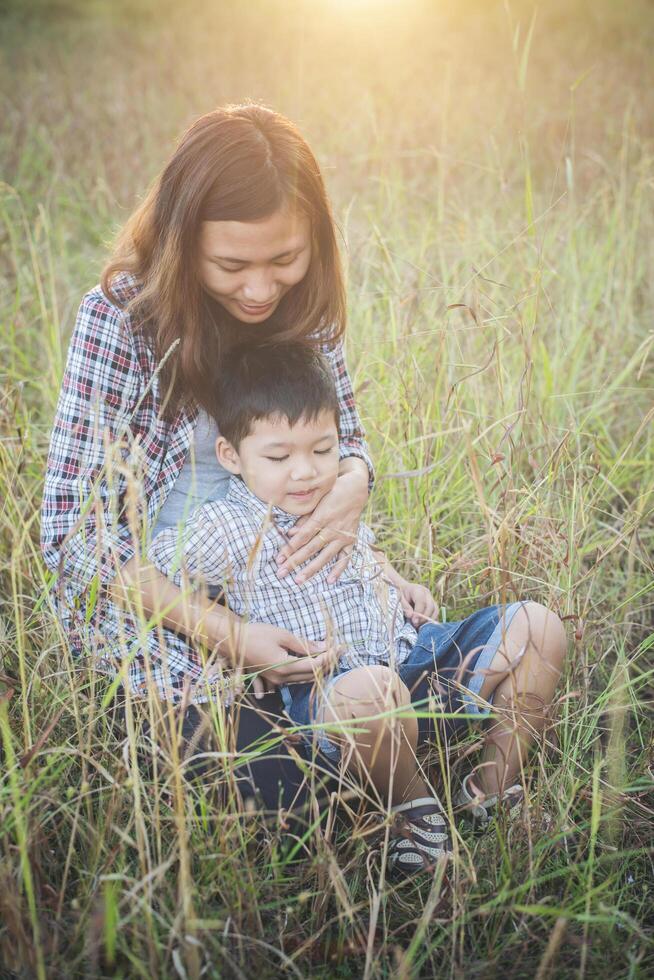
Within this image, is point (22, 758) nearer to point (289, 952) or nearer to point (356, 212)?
point (289, 952)

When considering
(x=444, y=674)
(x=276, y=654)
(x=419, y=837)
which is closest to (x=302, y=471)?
(x=276, y=654)

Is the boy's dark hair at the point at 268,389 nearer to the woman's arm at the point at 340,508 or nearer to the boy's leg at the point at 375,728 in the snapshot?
the woman's arm at the point at 340,508

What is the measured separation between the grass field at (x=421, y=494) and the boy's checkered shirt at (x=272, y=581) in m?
0.21

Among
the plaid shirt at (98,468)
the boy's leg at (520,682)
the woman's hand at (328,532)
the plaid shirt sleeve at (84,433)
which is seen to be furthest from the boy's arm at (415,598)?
the plaid shirt sleeve at (84,433)

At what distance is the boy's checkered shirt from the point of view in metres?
1.63

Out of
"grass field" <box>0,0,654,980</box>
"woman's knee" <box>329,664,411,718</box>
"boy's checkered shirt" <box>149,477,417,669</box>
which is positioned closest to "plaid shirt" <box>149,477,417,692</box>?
"boy's checkered shirt" <box>149,477,417,669</box>

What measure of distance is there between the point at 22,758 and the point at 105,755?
0.26 metres

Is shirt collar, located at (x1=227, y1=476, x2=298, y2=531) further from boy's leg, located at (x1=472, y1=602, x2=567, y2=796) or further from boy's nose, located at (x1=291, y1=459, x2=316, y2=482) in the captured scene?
boy's leg, located at (x1=472, y1=602, x2=567, y2=796)

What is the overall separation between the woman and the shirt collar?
5 centimetres

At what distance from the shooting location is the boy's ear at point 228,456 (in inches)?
67.4

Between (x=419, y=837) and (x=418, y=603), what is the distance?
0.53 meters

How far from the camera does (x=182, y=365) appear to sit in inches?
66.6

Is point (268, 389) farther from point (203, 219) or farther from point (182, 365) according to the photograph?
point (203, 219)

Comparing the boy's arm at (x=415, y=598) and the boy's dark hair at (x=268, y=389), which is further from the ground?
the boy's dark hair at (x=268, y=389)
